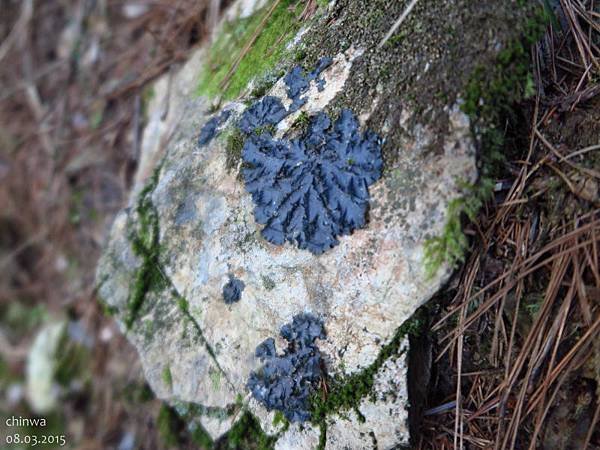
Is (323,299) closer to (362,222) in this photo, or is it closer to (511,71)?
(362,222)

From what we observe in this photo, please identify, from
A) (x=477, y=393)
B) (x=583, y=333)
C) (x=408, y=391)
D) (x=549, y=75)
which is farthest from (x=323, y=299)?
(x=549, y=75)

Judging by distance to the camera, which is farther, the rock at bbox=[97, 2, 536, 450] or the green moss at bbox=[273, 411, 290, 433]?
the green moss at bbox=[273, 411, 290, 433]

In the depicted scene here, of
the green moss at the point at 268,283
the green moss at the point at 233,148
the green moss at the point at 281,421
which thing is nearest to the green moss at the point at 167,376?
the green moss at the point at 281,421

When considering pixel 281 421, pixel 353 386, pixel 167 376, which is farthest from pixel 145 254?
pixel 353 386

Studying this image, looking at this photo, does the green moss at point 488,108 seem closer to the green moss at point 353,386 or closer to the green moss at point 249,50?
the green moss at point 353,386

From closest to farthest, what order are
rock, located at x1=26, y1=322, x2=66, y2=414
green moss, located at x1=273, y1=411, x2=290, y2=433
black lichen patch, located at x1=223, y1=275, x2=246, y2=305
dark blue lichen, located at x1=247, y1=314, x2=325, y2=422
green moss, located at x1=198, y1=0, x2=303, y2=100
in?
1. dark blue lichen, located at x1=247, y1=314, x2=325, y2=422
2. green moss, located at x1=273, y1=411, x2=290, y2=433
3. black lichen patch, located at x1=223, y1=275, x2=246, y2=305
4. green moss, located at x1=198, y1=0, x2=303, y2=100
5. rock, located at x1=26, y1=322, x2=66, y2=414

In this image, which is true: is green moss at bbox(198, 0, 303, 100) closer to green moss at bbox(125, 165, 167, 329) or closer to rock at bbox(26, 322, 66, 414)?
green moss at bbox(125, 165, 167, 329)

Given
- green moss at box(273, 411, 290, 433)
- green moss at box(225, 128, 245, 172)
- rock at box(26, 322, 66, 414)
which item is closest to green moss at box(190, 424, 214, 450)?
green moss at box(273, 411, 290, 433)
